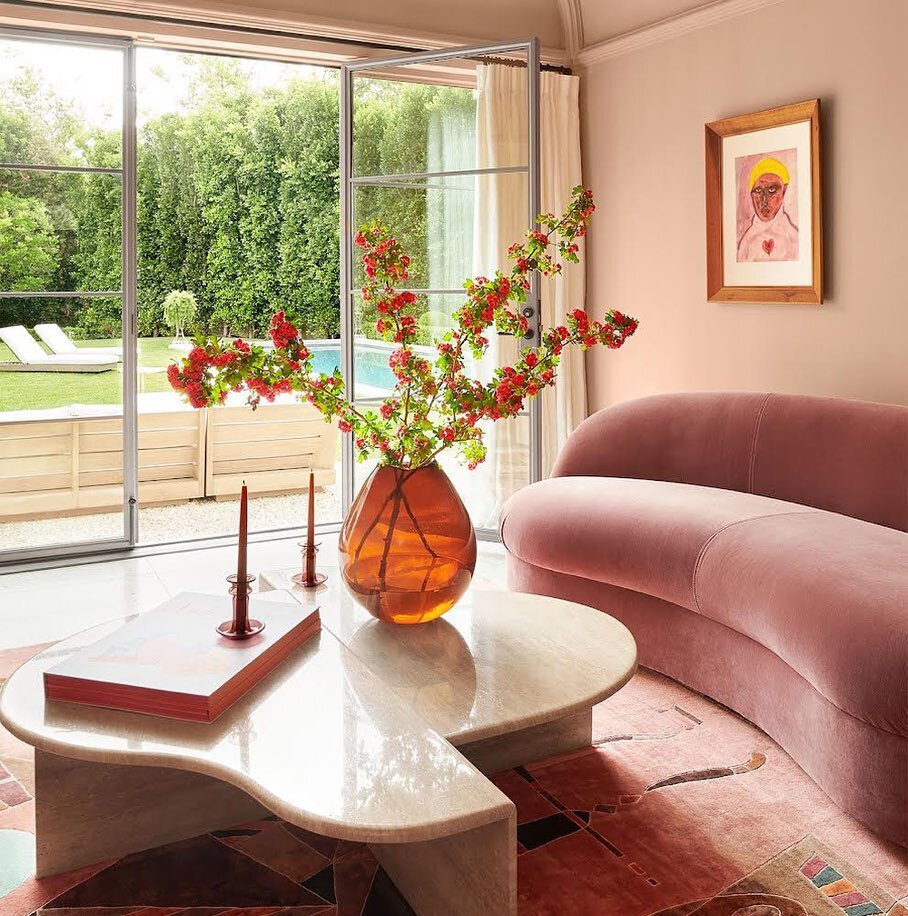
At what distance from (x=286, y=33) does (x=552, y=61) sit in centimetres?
138

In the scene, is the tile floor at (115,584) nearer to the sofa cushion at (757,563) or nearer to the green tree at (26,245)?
the sofa cushion at (757,563)

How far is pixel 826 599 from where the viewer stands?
7.48 feet

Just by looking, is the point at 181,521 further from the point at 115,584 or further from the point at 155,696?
the point at 155,696

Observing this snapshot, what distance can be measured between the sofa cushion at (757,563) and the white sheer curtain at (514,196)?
3.64 feet

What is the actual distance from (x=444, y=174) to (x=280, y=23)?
0.98m

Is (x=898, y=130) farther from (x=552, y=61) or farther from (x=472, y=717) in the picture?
(x=472, y=717)

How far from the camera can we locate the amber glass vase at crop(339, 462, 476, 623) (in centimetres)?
226

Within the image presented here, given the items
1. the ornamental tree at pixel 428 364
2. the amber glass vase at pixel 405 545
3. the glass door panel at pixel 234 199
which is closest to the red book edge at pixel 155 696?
the amber glass vase at pixel 405 545

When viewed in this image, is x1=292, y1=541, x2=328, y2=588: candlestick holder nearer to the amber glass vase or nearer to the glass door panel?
the amber glass vase

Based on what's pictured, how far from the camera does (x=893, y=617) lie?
210 centimetres

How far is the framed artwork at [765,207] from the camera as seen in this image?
12.7 ft

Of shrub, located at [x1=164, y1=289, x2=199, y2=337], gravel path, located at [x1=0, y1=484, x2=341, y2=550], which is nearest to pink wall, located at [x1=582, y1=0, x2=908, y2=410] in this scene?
gravel path, located at [x1=0, y1=484, x2=341, y2=550]

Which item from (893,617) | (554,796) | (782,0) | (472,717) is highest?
(782,0)

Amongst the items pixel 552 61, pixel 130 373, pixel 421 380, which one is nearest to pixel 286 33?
pixel 552 61
